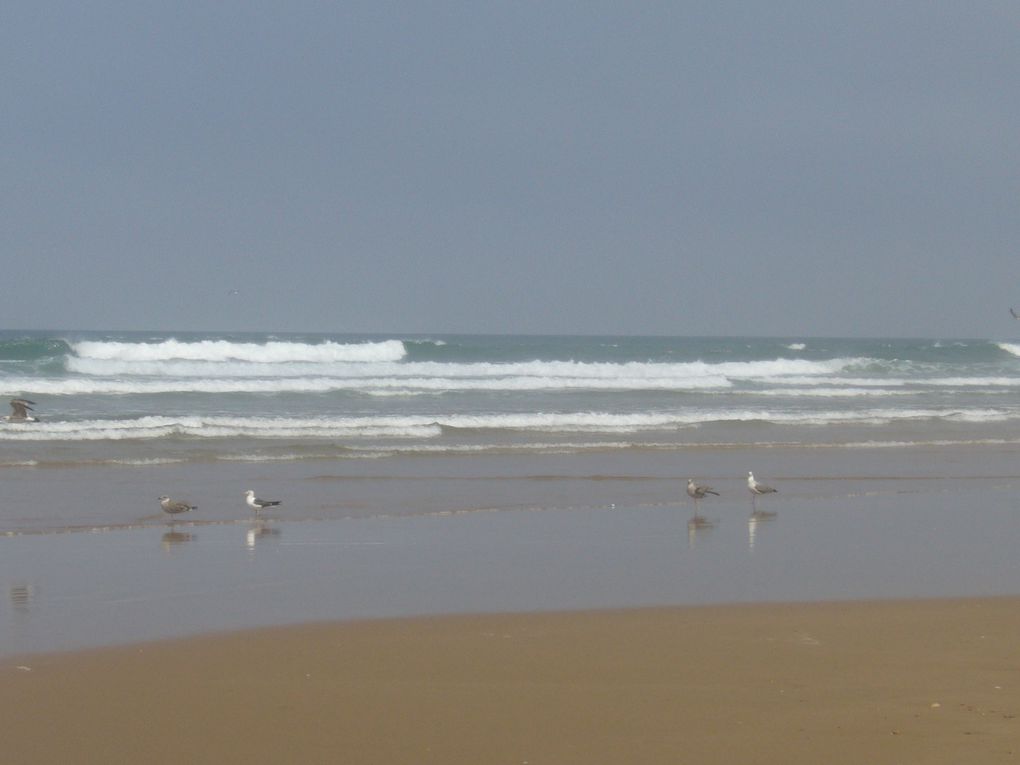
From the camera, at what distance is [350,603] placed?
25.9 feet

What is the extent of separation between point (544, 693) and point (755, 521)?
6487 millimetres

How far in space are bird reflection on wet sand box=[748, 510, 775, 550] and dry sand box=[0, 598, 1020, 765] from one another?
10.5 ft

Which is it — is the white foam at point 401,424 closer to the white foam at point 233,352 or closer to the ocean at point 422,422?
the ocean at point 422,422

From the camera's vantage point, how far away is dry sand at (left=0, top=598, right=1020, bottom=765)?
5105mm

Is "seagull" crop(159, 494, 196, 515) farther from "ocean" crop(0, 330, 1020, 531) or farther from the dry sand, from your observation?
the dry sand

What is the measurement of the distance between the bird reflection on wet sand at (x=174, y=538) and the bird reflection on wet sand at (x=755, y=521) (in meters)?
4.85

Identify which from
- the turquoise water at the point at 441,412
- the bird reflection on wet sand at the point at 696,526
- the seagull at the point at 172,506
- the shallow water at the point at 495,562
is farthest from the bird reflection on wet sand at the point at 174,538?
the turquoise water at the point at 441,412

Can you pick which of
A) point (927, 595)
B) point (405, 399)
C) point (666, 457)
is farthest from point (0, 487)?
point (405, 399)

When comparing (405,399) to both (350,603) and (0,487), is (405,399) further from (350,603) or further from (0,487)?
(350,603)

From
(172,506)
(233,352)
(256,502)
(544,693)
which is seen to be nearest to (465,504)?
(256,502)

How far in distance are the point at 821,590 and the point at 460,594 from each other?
8.19ft

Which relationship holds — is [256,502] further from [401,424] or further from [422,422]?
[422,422]

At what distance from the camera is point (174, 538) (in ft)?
35.0

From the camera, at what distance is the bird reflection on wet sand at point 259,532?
10.5m
